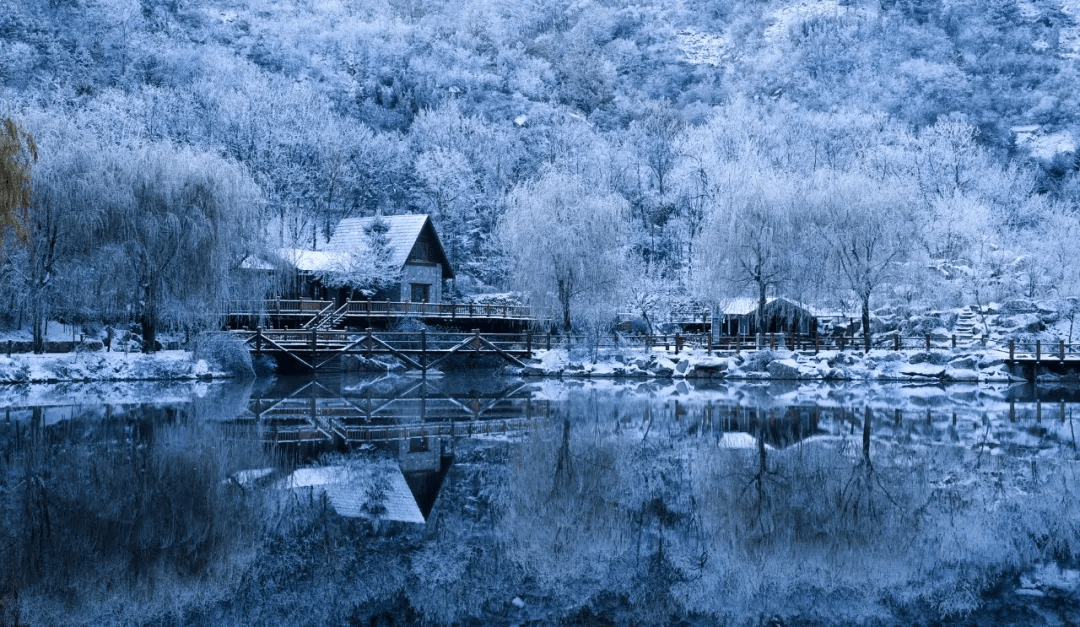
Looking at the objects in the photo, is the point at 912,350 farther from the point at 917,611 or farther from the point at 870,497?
the point at 917,611

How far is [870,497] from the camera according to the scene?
1272 centimetres

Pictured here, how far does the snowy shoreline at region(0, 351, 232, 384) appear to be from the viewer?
3116 cm

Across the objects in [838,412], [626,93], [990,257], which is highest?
[626,93]

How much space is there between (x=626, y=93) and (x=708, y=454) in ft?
290

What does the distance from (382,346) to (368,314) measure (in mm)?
6564

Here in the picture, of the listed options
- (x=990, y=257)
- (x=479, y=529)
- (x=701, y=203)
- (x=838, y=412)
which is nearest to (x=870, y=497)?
(x=479, y=529)

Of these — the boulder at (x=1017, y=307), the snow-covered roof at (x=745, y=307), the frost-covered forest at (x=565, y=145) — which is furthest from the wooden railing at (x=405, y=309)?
the boulder at (x=1017, y=307)

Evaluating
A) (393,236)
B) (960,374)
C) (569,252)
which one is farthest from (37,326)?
(960,374)

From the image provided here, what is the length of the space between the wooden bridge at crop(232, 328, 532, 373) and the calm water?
18.2 metres

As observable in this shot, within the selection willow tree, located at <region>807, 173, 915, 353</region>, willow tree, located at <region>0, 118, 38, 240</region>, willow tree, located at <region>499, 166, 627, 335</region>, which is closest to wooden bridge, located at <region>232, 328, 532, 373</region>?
willow tree, located at <region>499, 166, 627, 335</region>

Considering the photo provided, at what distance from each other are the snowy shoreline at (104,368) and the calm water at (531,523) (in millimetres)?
10801

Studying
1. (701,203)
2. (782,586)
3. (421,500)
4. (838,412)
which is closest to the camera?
(782,586)

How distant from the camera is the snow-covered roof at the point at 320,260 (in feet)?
167

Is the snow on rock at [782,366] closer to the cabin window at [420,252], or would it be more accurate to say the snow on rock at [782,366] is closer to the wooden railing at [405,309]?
the wooden railing at [405,309]
